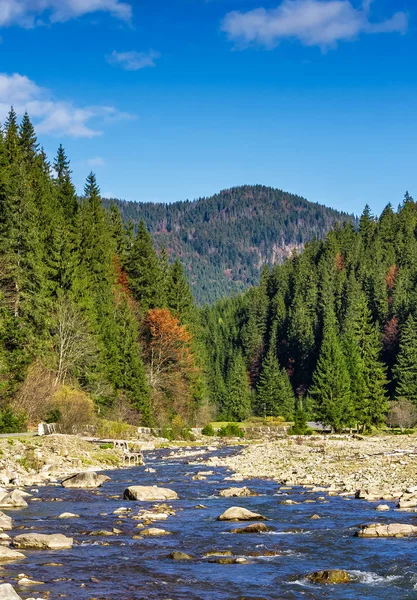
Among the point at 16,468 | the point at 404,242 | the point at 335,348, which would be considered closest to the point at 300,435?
the point at 335,348

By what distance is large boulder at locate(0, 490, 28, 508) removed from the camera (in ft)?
80.2

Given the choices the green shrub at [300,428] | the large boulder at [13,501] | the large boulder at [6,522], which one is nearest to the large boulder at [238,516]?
the large boulder at [6,522]

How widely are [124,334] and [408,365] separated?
5726cm

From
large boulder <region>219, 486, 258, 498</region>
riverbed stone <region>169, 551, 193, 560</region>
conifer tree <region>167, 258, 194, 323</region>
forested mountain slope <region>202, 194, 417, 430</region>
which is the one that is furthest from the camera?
conifer tree <region>167, 258, 194, 323</region>

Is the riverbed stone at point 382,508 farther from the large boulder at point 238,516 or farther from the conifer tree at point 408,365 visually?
the conifer tree at point 408,365

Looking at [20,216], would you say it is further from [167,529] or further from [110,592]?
[110,592]

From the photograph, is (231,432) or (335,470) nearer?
(335,470)

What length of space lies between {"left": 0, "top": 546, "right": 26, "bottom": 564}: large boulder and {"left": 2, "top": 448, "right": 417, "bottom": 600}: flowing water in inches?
20.4

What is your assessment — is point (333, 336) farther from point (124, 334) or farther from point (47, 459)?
point (47, 459)

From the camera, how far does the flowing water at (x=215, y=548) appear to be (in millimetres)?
14266

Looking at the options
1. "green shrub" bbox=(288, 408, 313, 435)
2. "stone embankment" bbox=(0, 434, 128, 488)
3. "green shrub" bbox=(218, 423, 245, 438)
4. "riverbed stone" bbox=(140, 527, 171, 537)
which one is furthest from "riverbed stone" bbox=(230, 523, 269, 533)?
"green shrub" bbox=(288, 408, 313, 435)

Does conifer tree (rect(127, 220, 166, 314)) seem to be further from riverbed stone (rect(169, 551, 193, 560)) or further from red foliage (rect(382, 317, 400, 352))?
riverbed stone (rect(169, 551, 193, 560))

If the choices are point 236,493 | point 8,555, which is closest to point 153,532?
point 8,555

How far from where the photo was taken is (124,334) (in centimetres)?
6862
